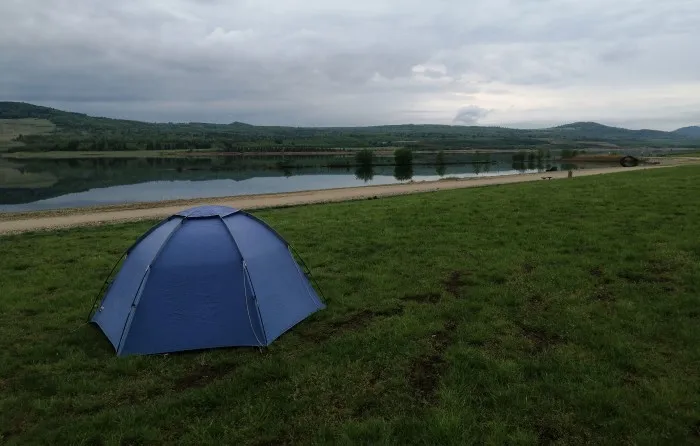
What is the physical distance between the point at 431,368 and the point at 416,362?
0.24 meters

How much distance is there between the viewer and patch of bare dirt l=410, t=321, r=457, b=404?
5.71 metres

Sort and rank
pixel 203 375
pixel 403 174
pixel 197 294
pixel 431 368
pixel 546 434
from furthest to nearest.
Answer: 1. pixel 403 174
2. pixel 197 294
3. pixel 203 375
4. pixel 431 368
5. pixel 546 434

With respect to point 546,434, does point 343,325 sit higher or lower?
higher

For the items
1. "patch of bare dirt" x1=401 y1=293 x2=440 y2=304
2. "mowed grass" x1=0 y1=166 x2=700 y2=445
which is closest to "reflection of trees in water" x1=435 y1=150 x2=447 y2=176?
"mowed grass" x1=0 y1=166 x2=700 y2=445

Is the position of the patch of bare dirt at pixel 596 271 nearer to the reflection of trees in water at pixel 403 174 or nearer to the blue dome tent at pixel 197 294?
the blue dome tent at pixel 197 294

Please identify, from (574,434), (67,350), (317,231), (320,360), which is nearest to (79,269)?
(67,350)

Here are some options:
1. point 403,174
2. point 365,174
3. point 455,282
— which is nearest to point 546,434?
point 455,282

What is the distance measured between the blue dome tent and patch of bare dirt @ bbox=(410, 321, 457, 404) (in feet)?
7.70

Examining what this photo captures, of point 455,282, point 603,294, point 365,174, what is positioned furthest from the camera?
point 365,174

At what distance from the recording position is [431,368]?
6.30 metres

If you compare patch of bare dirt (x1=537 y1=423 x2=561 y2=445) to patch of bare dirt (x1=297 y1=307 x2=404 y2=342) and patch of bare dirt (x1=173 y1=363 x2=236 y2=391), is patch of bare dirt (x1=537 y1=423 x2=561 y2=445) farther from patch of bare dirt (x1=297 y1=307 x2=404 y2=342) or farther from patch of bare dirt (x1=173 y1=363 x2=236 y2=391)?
patch of bare dirt (x1=173 y1=363 x2=236 y2=391)

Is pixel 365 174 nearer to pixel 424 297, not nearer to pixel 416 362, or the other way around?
pixel 424 297

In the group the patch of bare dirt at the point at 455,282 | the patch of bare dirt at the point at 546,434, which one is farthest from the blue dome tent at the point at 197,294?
the patch of bare dirt at the point at 546,434

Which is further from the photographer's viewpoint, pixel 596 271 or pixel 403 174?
pixel 403 174
